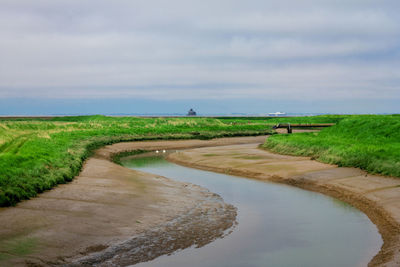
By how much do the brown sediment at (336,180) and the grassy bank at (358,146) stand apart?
2.49ft

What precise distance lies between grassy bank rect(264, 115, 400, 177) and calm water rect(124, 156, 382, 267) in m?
4.76

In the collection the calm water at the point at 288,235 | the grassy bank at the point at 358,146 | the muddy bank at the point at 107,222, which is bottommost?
the calm water at the point at 288,235

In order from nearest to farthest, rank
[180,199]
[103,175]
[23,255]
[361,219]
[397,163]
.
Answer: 1. [23,255]
2. [361,219]
3. [180,199]
4. [397,163]
5. [103,175]

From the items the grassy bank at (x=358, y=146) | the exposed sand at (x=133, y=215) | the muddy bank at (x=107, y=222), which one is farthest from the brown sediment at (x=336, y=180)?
the muddy bank at (x=107, y=222)

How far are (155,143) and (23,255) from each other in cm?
4208

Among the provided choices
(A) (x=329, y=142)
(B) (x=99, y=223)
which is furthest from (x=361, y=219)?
(A) (x=329, y=142)

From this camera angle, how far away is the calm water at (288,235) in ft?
36.8

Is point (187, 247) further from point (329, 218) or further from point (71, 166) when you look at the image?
point (71, 166)

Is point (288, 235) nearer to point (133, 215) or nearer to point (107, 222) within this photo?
point (133, 215)

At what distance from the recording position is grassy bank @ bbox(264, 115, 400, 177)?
2258cm

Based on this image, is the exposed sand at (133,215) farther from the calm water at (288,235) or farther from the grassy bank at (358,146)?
the grassy bank at (358,146)

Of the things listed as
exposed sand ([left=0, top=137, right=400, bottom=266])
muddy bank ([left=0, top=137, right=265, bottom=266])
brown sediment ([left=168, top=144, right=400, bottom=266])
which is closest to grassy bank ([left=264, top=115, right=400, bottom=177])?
brown sediment ([left=168, top=144, right=400, bottom=266])

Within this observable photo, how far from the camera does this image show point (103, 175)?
2273cm

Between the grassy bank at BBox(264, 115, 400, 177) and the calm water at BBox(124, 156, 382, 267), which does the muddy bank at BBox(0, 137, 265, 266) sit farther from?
the grassy bank at BBox(264, 115, 400, 177)
